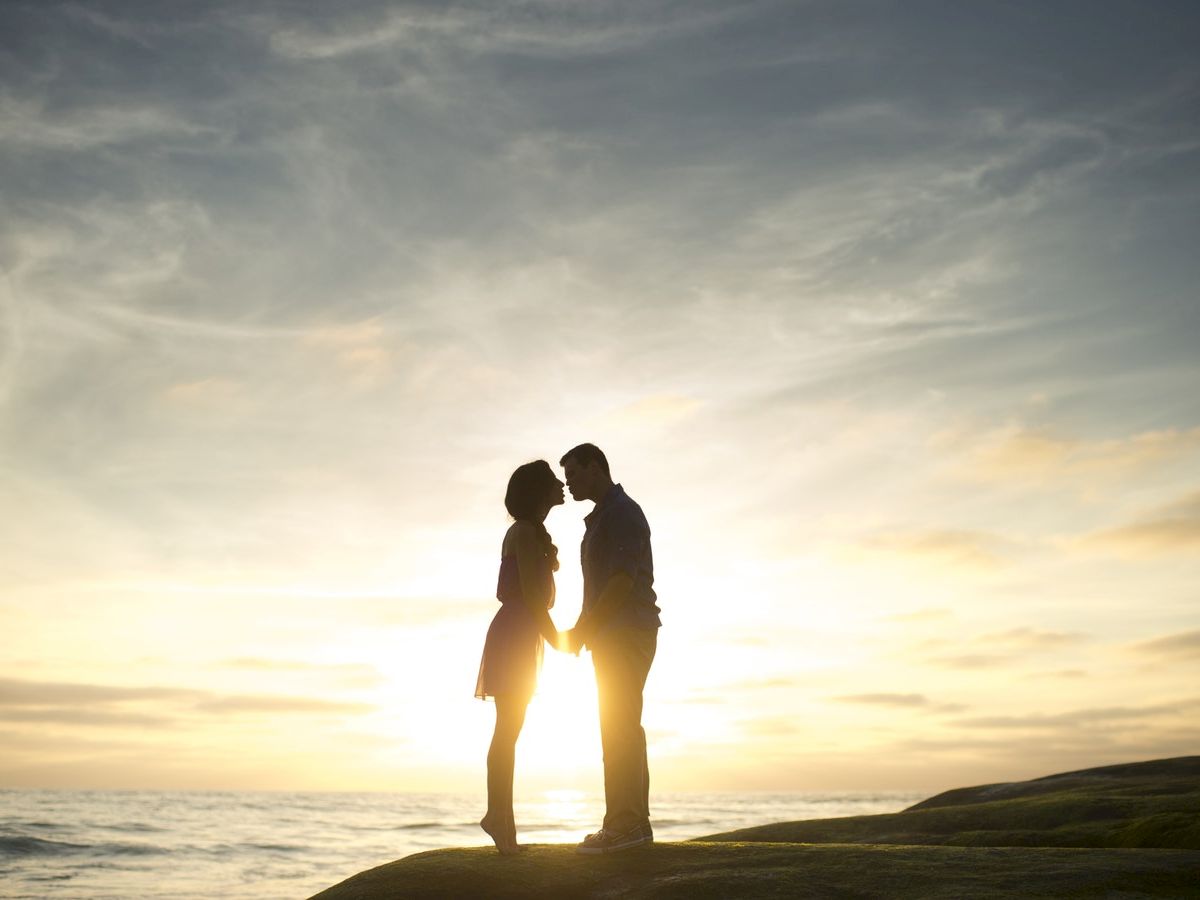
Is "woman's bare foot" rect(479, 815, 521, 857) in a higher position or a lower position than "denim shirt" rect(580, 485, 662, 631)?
lower

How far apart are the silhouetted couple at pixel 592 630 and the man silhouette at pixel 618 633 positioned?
11 mm

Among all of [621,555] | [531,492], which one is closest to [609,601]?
[621,555]

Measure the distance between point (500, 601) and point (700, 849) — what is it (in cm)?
347

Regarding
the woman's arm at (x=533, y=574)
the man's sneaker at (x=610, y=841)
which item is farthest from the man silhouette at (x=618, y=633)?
the woman's arm at (x=533, y=574)

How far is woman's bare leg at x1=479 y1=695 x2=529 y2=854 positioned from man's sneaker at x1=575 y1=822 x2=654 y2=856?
783mm

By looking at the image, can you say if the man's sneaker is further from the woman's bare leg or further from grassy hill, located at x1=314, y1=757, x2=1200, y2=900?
the woman's bare leg

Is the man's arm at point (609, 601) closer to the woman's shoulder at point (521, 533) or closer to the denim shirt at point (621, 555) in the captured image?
the denim shirt at point (621, 555)

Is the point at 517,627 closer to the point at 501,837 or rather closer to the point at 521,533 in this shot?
the point at 521,533

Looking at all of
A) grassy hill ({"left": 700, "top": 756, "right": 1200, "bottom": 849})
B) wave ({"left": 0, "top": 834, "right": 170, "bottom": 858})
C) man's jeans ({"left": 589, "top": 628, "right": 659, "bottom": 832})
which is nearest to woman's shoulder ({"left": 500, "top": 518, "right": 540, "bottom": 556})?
man's jeans ({"left": 589, "top": 628, "right": 659, "bottom": 832})

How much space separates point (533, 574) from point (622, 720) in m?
1.82

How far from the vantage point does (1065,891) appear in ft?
28.4

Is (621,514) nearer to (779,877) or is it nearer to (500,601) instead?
(500,601)

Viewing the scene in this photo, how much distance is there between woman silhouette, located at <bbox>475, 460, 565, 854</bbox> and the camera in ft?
34.9

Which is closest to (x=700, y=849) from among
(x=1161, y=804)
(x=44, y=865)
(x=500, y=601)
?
(x=500, y=601)
